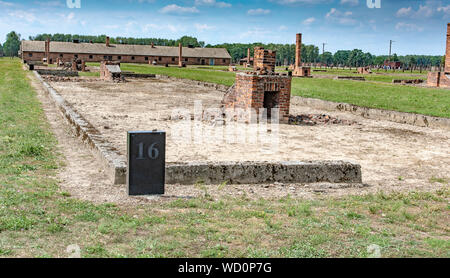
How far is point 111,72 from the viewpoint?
105ft

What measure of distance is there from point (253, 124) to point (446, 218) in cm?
818

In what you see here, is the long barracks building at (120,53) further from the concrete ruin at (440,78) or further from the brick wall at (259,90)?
the brick wall at (259,90)

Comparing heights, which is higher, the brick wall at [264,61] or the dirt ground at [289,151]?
the brick wall at [264,61]

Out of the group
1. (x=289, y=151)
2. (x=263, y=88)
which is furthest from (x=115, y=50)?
(x=289, y=151)

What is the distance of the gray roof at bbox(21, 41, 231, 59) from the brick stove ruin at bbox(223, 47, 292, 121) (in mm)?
84804

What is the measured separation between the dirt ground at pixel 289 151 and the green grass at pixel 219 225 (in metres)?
0.36

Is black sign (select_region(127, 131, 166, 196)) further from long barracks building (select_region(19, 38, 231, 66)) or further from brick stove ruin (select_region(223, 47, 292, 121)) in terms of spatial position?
long barracks building (select_region(19, 38, 231, 66))

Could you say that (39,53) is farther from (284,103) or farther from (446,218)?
(446,218)

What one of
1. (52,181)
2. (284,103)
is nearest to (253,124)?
(284,103)

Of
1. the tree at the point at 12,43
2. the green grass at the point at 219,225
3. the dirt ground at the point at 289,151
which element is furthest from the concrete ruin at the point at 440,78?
the tree at the point at 12,43

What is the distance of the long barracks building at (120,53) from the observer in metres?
92.4

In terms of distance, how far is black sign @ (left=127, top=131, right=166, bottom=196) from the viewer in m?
5.77
